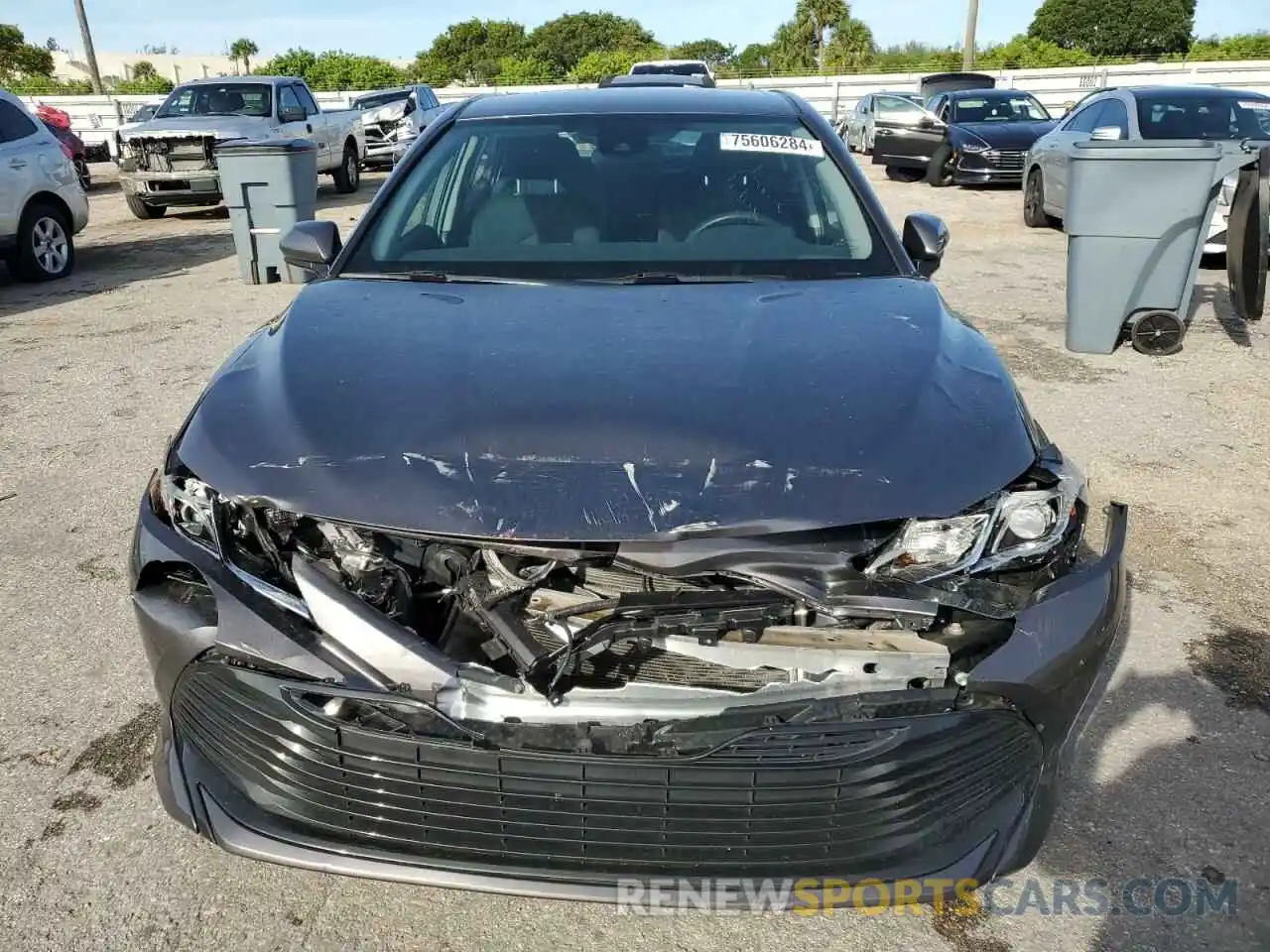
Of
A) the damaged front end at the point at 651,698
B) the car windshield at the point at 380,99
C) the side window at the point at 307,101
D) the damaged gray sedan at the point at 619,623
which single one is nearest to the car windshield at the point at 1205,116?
the damaged gray sedan at the point at 619,623

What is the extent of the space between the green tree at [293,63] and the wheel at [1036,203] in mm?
35955

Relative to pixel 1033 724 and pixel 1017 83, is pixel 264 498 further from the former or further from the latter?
pixel 1017 83

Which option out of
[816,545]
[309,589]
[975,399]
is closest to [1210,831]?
[975,399]

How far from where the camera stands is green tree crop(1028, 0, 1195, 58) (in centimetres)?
5525

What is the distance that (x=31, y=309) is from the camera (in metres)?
8.05

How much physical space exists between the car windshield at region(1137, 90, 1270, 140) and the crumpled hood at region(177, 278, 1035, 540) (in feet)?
26.9

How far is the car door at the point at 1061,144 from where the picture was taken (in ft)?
33.4

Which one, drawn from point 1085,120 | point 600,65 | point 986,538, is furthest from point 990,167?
point 600,65

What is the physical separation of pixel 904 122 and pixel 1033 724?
623 inches

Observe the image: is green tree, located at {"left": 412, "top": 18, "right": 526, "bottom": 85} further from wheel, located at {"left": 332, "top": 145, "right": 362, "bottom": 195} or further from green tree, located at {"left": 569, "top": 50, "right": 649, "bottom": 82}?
wheel, located at {"left": 332, "top": 145, "right": 362, "bottom": 195}

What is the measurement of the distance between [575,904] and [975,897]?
877 millimetres

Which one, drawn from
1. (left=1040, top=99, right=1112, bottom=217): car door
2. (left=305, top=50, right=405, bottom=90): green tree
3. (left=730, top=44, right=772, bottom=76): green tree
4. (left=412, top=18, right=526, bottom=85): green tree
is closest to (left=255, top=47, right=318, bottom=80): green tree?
(left=305, top=50, right=405, bottom=90): green tree

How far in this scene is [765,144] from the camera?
3373 millimetres

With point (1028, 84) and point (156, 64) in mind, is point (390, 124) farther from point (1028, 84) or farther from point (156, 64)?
point (156, 64)
